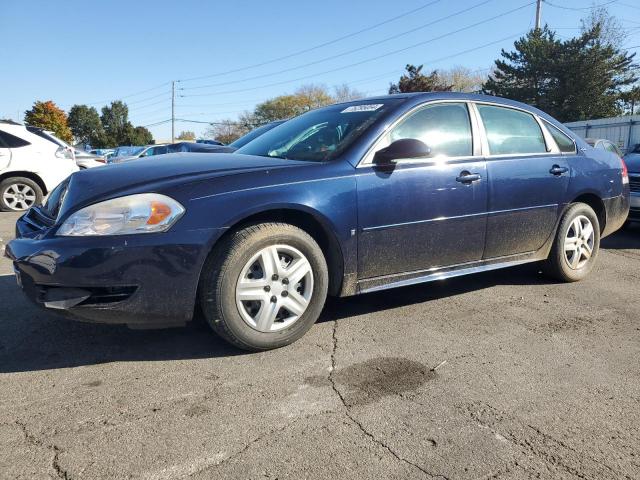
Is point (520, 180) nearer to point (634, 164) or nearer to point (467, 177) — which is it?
point (467, 177)

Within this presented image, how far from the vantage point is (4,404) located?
2.40m

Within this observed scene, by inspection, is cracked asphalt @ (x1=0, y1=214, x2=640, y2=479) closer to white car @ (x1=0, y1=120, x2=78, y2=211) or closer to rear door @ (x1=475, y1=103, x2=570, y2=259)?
rear door @ (x1=475, y1=103, x2=570, y2=259)

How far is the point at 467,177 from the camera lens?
3668mm

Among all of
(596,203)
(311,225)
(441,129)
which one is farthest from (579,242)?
(311,225)

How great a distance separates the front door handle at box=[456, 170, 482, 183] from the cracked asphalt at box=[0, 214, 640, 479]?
955 millimetres

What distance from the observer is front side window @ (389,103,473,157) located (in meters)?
3.58

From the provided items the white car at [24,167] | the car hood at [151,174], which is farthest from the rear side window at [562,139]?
the white car at [24,167]

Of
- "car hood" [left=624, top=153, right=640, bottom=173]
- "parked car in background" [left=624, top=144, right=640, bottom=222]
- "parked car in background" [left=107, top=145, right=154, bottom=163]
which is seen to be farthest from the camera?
"parked car in background" [left=107, top=145, right=154, bottom=163]

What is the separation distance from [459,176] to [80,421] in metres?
2.76

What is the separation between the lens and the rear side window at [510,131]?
13.1 feet

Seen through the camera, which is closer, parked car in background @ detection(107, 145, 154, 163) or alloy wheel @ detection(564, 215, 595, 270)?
alloy wheel @ detection(564, 215, 595, 270)

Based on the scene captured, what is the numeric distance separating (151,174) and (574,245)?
3585mm

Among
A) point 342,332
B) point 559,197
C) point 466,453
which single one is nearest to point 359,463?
point 466,453

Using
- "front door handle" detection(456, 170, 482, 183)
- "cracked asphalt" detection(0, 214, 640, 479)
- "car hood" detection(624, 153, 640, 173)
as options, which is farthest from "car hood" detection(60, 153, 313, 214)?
"car hood" detection(624, 153, 640, 173)
